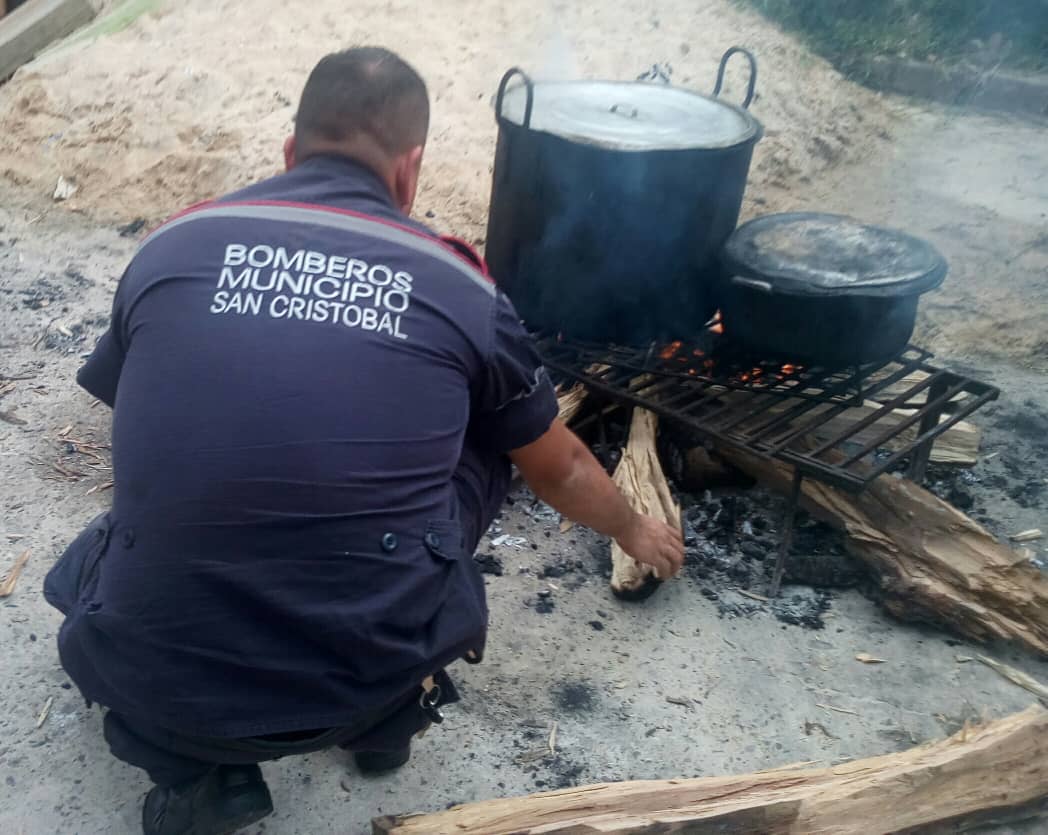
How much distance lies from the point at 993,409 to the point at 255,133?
4538 millimetres

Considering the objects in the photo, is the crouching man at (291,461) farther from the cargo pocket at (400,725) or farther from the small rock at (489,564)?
the small rock at (489,564)

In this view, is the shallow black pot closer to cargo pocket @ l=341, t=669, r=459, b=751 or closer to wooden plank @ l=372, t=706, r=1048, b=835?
wooden plank @ l=372, t=706, r=1048, b=835

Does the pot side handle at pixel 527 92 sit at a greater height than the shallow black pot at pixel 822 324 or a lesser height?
greater

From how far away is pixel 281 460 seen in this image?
175cm

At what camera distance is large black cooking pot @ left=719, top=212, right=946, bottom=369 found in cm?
311

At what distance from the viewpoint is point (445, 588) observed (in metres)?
2.01

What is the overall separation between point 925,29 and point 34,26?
23.0 ft

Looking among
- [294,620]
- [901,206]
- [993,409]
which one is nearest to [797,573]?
[993,409]

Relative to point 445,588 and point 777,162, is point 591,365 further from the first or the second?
point 777,162

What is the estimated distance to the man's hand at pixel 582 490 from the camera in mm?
2301

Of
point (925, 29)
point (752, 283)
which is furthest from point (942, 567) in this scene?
point (925, 29)

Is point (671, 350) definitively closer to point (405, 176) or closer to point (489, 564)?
point (489, 564)

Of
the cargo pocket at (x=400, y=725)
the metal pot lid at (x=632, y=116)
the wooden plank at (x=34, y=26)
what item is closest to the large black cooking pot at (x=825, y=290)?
the metal pot lid at (x=632, y=116)

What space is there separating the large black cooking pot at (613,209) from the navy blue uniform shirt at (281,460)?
153 cm
